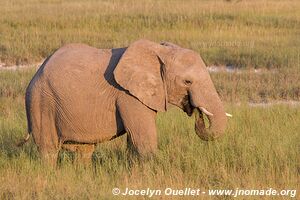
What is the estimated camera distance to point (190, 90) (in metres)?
5.85

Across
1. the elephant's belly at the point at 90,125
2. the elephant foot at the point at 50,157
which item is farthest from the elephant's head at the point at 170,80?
the elephant foot at the point at 50,157

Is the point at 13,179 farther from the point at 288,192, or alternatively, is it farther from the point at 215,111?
the point at 288,192

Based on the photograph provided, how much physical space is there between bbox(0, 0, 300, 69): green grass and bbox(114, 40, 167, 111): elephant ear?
22.8 ft

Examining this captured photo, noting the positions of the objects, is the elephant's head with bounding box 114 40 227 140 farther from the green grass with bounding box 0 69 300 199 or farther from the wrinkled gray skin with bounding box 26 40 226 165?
the green grass with bounding box 0 69 300 199

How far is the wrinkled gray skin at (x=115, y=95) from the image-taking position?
19.1 feet

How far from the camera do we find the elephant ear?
5.82 meters

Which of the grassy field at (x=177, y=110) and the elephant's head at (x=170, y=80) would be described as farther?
the elephant's head at (x=170, y=80)

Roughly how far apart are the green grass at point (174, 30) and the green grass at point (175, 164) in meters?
5.70

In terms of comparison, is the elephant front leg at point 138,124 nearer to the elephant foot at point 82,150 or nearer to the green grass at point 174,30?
the elephant foot at point 82,150

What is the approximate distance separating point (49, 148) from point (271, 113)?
2.95m

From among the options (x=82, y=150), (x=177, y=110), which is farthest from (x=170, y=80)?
(x=177, y=110)

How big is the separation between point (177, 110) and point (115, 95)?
8.80 ft

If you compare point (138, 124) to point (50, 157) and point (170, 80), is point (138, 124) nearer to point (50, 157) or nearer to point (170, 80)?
point (170, 80)

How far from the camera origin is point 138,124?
5.79m
